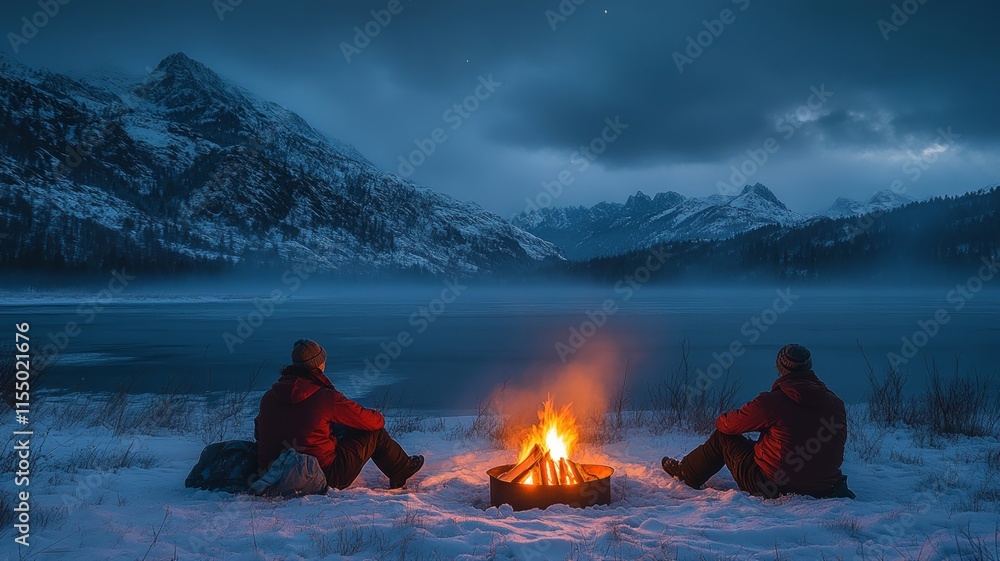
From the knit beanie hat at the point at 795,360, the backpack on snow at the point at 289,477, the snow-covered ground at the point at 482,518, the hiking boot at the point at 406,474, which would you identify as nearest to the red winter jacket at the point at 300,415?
the backpack on snow at the point at 289,477

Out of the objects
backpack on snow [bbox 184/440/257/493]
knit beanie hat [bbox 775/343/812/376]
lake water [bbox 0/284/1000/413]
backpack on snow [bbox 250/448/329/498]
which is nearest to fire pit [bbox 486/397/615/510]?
backpack on snow [bbox 250/448/329/498]

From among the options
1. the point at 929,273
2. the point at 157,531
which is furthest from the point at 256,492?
the point at 929,273

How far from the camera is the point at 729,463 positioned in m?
7.06

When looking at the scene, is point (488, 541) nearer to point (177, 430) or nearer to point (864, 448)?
point (864, 448)

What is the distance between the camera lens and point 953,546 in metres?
4.78

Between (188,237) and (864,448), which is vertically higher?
(188,237)

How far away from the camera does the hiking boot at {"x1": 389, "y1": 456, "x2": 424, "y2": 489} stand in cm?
750

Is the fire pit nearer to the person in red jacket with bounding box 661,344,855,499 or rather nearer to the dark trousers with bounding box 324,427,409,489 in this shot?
the dark trousers with bounding box 324,427,409,489

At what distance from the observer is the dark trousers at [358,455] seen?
22.9 ft

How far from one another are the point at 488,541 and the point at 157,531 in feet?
9.85

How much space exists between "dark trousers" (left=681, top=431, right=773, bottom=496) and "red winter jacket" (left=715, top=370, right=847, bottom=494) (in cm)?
16

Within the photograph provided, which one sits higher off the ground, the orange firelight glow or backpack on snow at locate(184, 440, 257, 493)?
the orange firelight glow

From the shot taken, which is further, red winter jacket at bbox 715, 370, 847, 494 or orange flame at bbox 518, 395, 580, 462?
orange flame at bbox 518, 395, 580, 462

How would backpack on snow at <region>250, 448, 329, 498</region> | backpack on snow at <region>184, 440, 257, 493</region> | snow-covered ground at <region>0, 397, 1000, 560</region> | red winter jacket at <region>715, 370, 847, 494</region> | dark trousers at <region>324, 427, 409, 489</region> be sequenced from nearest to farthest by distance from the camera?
1. snow-covered ground at <region>0, 397, 1000, 560</region>
2. red winter jacket at <region>715, 370, 847, 494</region>
3. backpack on snow at <region>250, 448, 329, 498</region>
4. backpack on snow at <region>184, 440, 257, 493</region>
5. dark trousers at <region>324, 427, 409, 489</region>
